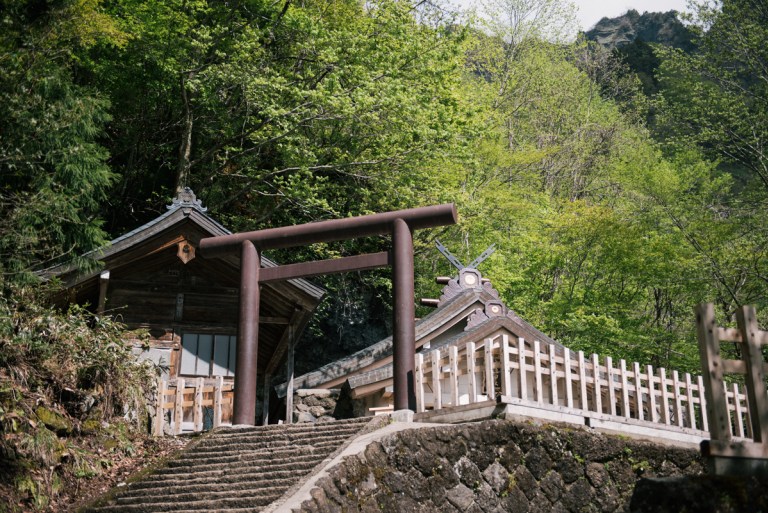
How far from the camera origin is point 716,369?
295 inches

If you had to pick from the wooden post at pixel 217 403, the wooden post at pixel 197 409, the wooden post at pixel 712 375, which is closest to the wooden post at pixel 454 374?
the wooden post at pixel 217 403

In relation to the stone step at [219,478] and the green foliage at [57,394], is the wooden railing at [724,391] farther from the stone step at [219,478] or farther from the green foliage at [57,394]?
the green foliage at [57,394]

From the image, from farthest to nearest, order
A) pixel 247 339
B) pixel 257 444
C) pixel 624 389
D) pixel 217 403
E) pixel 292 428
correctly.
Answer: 1. pixel 217 403
2. pixel 247 339
3. pixel 624 389
4. pixel 292 428
5. pixel 257 444

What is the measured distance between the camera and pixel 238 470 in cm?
1133

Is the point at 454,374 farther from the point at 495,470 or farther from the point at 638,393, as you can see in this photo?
the point at 638,393

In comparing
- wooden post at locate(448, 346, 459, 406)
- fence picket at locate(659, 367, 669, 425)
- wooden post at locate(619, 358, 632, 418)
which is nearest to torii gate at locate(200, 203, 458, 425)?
wooden post at locate(448, 346, 459, 406)

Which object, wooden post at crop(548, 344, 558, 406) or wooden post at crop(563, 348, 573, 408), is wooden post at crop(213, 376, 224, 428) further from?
wooden post at crop(563, 348, 573, 408)

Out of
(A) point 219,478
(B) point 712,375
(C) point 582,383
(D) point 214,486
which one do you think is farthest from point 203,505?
(B) point 712,375

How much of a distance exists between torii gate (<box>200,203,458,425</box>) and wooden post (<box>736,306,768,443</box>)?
18.9ft

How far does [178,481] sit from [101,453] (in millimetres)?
2098

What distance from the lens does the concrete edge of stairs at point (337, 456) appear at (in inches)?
371

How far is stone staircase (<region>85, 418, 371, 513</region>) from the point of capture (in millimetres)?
10484

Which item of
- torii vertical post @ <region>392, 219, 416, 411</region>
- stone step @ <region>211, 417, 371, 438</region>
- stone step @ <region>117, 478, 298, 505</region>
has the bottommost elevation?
stone step @ <region>117, 478, 298, 505</region>

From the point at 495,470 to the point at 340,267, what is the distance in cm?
449
